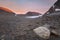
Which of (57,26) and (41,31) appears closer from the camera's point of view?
(41,31)

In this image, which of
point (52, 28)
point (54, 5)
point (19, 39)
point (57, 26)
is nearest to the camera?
point (19, 39)

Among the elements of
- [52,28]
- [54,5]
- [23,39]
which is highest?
[54,5]

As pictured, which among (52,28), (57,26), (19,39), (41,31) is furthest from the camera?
(57,26)

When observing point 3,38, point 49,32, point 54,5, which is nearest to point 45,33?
point 49,32

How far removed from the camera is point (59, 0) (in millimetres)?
5934

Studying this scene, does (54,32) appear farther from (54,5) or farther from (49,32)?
(54,5)

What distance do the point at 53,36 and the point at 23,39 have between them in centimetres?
62

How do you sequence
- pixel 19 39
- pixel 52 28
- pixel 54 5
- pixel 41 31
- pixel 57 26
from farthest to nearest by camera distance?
pixel 54 5 → pixel 57 26 → pixel 52 28 → pixel 41 31 → pixel 19 39

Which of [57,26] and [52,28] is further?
[57,26]

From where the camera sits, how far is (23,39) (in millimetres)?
2201

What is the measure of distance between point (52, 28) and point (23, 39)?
2.44 feet

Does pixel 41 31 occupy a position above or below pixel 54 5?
below

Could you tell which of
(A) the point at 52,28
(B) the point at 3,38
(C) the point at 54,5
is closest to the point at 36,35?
(A) the point at 52,28

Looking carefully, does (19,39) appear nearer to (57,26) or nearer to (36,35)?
(36,35)
